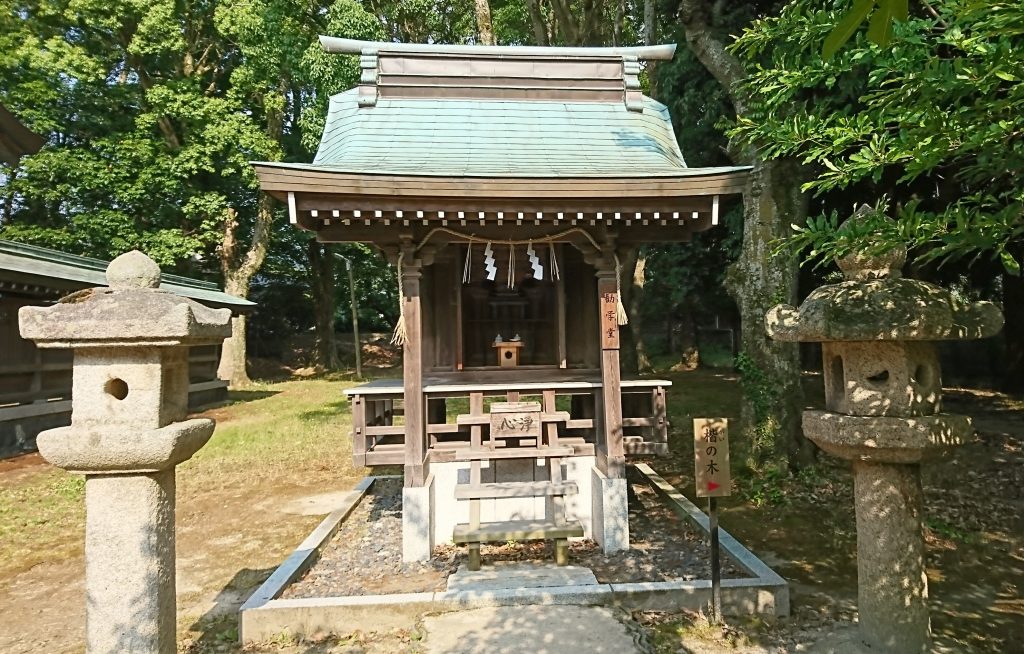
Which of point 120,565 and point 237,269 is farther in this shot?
point 237,269

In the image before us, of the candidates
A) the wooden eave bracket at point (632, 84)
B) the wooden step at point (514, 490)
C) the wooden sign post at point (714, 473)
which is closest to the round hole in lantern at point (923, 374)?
the wooden sign post at point (714, 473)

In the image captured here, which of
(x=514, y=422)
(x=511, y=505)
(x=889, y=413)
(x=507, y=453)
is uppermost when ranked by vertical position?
(x=889, y=413)

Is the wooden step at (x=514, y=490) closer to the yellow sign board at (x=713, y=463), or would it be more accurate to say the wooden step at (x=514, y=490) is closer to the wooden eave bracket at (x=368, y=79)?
the yellow sign board at (x=713, y=463)

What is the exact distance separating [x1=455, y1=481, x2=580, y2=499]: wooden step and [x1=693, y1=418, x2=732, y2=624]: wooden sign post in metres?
1.98

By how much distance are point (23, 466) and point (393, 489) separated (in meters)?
7.90

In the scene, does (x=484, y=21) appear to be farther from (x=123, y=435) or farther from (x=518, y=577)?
(x=123, y=435)

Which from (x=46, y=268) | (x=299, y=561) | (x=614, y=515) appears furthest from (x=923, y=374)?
(x=46, y=268)

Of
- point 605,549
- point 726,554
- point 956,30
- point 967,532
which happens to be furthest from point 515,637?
point 967,532

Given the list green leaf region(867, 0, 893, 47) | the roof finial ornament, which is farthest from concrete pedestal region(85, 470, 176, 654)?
green leaf region(867, 0, 893, 47)

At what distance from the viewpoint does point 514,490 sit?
6441 mm

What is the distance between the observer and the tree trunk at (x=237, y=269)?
2147 cm

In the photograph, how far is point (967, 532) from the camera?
22.7ft

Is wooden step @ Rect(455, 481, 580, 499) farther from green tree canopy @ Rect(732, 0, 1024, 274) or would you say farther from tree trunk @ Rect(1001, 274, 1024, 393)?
tree trunk @ Rect(1001, 274, 1024, 393)

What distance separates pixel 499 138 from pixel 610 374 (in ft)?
11.4
